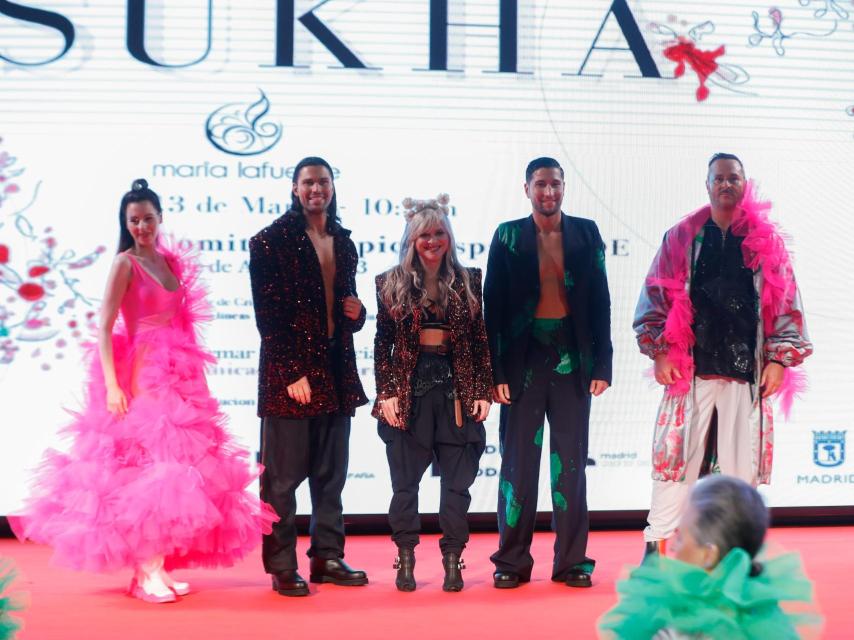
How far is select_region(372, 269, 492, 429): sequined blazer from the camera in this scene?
369 cm

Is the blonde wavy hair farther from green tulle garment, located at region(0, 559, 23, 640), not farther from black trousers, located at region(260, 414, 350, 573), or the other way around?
green tulle garment, located at region(0, 559, 23, 640)

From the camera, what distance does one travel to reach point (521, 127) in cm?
489

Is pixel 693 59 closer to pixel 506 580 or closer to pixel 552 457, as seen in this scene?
pixel 552 457

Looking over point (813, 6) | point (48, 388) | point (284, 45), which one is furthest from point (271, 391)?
point (813, 6)

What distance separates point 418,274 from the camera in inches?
148

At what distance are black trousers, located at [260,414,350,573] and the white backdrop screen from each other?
971 millimetres

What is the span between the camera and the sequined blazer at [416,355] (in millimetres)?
3686

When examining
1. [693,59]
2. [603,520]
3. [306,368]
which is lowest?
[603,520]

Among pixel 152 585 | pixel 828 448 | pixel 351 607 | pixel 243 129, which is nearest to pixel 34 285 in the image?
pixel 243 129

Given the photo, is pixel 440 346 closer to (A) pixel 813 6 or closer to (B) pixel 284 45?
(B) pixel 284 45

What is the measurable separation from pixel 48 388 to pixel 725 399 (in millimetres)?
2779

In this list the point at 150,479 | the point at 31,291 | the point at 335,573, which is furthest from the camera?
the point at 31,291

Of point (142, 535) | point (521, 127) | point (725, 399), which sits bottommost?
point (142, 535)

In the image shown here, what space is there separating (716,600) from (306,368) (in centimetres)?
202
